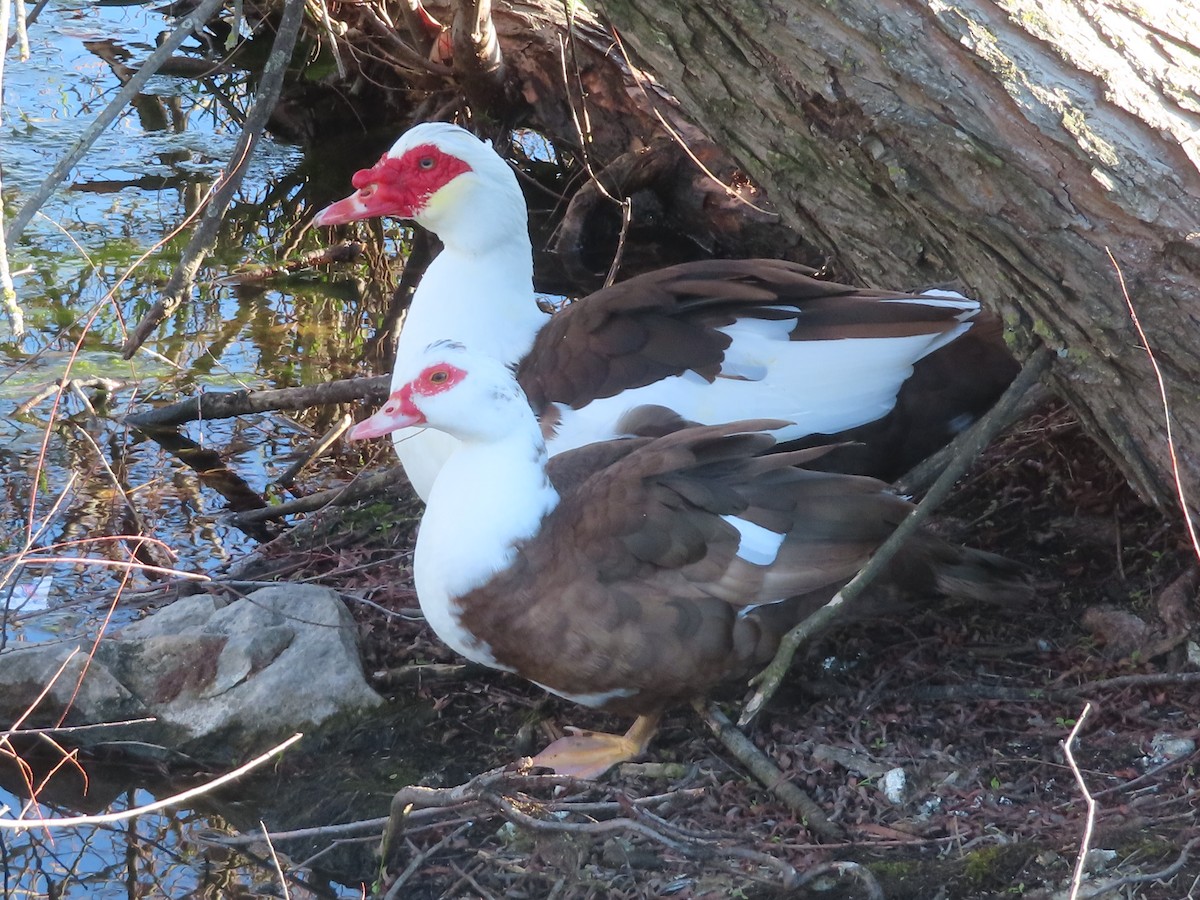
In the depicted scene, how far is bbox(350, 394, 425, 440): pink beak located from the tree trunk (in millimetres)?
977

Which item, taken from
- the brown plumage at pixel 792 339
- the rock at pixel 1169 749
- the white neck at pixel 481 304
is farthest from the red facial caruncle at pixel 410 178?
the rock at pixel 1169 749

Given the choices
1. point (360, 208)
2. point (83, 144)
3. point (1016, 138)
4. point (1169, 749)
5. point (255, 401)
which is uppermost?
point (1016, 138)

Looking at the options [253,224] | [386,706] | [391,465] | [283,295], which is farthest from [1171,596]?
[253,224]

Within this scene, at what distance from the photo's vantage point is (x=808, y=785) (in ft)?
10.2

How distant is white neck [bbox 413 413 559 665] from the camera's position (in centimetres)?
317

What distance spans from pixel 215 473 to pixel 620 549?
2.35 meters

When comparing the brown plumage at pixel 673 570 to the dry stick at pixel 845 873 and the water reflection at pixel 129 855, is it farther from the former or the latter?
the water reflection at pixel 129 855

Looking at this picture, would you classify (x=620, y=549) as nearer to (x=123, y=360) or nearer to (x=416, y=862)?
(x=416, y=862)

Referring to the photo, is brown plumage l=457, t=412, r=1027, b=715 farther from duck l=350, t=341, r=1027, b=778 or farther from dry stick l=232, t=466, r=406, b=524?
dry stick l=232, t=466, r=406, b=524

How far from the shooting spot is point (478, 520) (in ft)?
10.5

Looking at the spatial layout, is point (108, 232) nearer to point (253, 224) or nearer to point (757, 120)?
point (253, 224)

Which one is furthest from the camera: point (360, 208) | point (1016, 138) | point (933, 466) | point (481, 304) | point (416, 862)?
point (360, 208)

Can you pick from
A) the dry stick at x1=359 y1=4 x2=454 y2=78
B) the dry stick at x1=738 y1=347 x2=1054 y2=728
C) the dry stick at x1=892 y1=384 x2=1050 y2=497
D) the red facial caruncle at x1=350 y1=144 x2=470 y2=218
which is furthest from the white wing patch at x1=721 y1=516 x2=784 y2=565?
the dry stick at x1=359 y1=4 x2=454 y2=78

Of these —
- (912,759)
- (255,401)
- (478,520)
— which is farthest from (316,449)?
(912,759)
